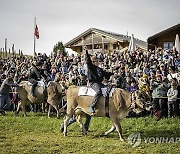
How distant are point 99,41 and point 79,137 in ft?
98.5

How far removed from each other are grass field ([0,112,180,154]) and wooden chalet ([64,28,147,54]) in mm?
25459

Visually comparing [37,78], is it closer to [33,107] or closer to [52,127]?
[33,107]

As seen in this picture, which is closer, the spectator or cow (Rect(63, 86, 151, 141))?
cow (Rect(63, 86, 151, 141))

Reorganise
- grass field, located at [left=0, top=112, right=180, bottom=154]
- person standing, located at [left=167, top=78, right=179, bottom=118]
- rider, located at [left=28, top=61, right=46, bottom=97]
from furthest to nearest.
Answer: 1. rider, located at [left=28, top=61, right=46, bottom=97]
2. person standing, located at [left=167, top=78, right=179, bottom=118]
3. grass field, located at [left=0, top=112, right=180, bottom=154]

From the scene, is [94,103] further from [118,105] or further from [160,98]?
[160,98]

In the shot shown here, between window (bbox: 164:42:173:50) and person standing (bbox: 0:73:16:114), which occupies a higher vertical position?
window (bbox: 164:42:173:50)

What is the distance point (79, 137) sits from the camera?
1130cm

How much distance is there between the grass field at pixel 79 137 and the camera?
9547 millimetres

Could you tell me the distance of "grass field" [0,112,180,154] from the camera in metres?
9.55

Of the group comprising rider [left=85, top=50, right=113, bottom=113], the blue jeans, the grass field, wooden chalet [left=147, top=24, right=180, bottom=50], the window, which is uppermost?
→ wooden chalet [left=147, top=24, right=180, bottom=50]

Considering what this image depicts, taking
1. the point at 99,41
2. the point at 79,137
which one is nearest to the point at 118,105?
the point at 79,137

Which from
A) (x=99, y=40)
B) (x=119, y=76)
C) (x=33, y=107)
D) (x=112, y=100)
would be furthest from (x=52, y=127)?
(x=99, y=40)

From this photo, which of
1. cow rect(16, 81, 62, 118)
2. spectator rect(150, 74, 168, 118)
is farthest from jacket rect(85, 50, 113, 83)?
cow rect(16, 81, 62, 118)

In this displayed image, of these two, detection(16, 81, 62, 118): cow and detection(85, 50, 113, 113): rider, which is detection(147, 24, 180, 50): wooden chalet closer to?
detection(16, 81, 62, 118): cow
